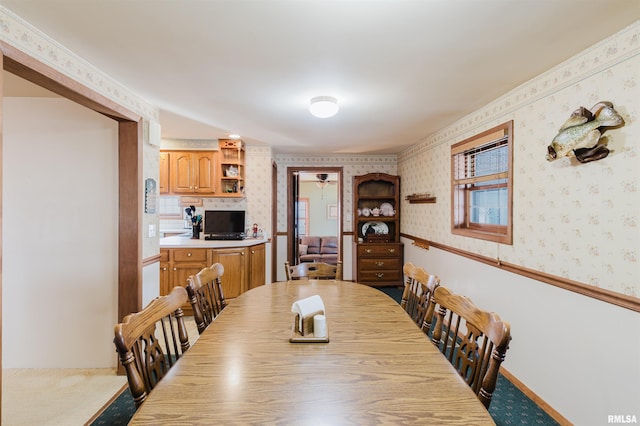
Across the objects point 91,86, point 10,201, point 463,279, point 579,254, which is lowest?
point 463,279

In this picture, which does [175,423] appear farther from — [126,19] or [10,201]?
[10,201]

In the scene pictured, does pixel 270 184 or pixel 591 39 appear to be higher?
pixel 591 39

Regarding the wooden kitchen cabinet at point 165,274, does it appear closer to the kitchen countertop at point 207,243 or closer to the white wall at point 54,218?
the kitchen countertop at point 207,243

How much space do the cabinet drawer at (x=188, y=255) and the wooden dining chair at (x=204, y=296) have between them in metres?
1.88

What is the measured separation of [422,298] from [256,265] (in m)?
2.92

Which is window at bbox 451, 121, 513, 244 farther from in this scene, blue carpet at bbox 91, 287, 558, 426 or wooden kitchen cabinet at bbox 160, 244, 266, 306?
wooden kitchen cabinet at bbox 160, 244, 266, 306

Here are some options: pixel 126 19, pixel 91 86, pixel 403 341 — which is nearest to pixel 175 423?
pixel 403 341

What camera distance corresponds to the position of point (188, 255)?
3891 millimetres

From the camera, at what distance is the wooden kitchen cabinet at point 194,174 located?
14.6 feet

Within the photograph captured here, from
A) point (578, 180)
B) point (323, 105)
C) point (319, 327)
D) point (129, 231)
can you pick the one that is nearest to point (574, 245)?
point (578, 180)

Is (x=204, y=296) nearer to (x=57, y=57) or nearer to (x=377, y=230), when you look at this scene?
(x=57, y=57)

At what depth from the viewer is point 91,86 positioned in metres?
2.12

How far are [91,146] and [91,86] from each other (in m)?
0.70

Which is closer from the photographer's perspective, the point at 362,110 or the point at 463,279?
the point at 362,110
